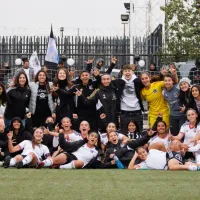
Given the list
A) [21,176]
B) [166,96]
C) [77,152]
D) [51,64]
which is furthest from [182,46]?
[21,176]

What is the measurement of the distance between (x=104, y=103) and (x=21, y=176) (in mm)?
3666

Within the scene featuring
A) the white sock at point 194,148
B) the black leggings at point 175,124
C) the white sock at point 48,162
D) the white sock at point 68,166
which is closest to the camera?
the white sock at point 48,162

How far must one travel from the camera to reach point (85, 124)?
12820 millimetres

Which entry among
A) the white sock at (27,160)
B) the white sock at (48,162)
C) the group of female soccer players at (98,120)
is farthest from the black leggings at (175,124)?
the white sock at (27,160)

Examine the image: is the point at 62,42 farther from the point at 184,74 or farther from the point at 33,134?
the point at 33,134

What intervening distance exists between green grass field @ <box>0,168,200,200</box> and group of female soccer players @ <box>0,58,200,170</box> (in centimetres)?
109

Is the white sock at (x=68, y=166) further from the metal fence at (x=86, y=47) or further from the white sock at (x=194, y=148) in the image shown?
the metal fence at (x=86, y=47)

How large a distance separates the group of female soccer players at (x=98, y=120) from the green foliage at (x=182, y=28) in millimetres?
7480

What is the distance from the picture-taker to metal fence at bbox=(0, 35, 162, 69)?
22562 millimetres

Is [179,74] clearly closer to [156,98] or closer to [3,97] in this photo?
[156,98]

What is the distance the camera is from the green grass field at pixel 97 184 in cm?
832

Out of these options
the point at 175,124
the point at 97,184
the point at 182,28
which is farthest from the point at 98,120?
the point at 182,28

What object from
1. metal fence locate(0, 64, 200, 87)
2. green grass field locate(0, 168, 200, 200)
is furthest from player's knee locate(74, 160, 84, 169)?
metal fence locate(0, 64, 200, 87)

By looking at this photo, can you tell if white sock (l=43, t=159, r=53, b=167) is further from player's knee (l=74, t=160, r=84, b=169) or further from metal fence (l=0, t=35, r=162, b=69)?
metal fence (l=0, t=35, r=162, b=69)
